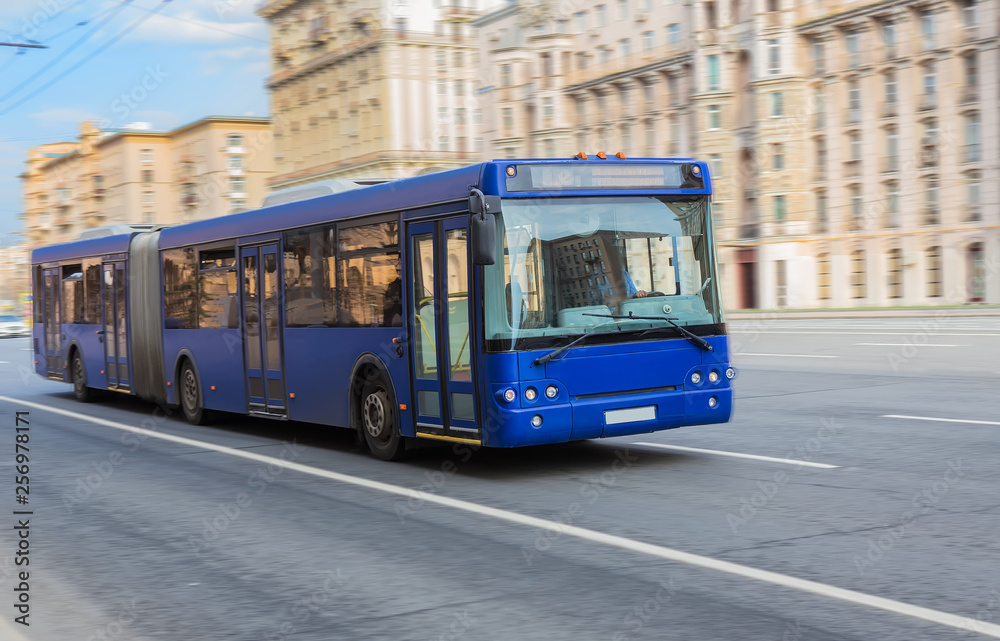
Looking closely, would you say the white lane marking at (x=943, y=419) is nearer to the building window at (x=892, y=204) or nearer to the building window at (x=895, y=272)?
the building window at (x=892, y=204)

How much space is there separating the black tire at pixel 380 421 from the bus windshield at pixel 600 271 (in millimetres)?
1881

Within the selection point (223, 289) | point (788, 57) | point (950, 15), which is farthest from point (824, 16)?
point (223, 289)

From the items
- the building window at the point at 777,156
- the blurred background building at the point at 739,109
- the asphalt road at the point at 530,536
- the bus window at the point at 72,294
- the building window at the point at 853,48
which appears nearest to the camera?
the asphalt road at the point at 530,536

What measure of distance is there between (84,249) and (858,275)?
51673 mm

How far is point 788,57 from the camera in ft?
216

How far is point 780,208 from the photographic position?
6656 centimetres

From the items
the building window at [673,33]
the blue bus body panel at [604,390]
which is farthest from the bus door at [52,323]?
the building window at [673,33]

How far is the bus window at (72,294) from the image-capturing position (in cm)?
1975

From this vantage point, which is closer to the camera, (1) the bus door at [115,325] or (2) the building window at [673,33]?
(1) the bus door at [115,325]

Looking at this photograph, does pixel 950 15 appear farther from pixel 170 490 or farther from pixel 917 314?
pixel 170 490

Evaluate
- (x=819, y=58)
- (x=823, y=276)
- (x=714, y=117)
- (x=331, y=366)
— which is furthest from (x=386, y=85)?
(x=331, y=366)

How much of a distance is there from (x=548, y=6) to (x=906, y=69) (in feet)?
107

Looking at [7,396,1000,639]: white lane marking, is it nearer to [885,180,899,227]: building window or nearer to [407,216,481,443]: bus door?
[407,216,481,443]: bus door

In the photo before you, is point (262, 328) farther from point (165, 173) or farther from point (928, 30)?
point (165, 173)
